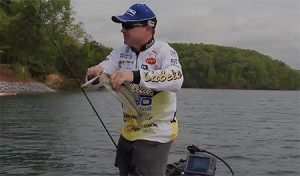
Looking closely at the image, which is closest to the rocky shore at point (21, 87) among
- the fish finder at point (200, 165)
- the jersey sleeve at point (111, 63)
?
the fish finder at point (200, 165)

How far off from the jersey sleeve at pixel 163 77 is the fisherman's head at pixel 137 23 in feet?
1.06

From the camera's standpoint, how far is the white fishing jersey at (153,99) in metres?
4.14

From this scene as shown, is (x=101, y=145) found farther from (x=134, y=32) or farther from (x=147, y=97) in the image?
(x=134, y=32)

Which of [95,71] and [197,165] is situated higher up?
[95,71]

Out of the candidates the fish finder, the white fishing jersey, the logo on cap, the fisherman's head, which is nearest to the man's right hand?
the white fishing jersey

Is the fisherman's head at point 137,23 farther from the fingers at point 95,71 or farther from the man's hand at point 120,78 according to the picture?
the man's hand at point 120,78

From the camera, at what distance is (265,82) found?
17000 cm

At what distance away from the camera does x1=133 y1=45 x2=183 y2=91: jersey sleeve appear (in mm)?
3889

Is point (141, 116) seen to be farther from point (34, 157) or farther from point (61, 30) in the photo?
point (61, 30)

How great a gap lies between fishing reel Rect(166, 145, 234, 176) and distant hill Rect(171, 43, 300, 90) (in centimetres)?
14809

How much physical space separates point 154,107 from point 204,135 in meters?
19.5

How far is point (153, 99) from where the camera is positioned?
166 inches

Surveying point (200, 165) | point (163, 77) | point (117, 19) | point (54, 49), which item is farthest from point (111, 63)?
point (54, 49)

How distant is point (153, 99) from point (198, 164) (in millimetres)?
1798
